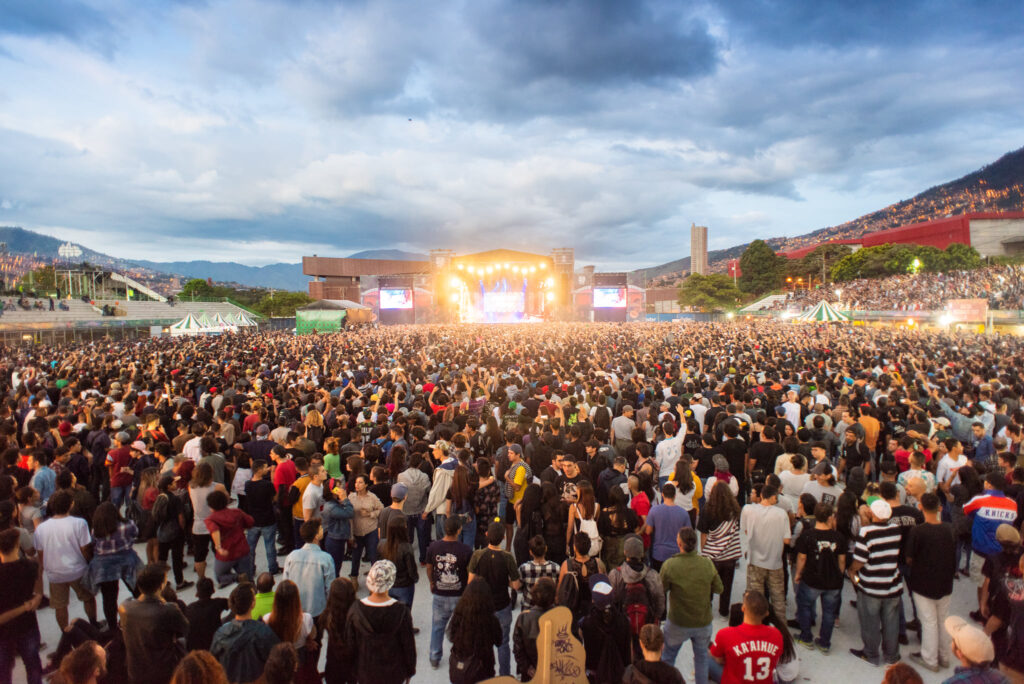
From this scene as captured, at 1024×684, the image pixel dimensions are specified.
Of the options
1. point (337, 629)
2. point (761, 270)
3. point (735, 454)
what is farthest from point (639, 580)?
point (761, 270)

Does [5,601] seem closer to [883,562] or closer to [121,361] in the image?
[883,562]

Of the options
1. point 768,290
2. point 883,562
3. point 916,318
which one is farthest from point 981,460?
point 768,290

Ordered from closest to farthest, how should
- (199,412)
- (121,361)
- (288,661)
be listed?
(288,661) < (199,412) < (121,361)

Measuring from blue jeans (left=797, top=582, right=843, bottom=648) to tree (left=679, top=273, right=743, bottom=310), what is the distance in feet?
201

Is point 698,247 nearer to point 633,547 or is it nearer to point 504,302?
point 504,302

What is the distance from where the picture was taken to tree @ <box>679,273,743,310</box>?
2449 inches

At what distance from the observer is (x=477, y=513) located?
5270mm

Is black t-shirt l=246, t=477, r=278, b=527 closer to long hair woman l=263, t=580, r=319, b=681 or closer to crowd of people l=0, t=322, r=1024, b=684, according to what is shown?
crowd of people l=0, t=322, r=1024, b=684

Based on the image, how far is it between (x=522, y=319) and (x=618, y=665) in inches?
2032

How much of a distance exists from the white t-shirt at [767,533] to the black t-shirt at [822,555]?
0.16 meters

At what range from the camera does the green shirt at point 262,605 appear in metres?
3.20

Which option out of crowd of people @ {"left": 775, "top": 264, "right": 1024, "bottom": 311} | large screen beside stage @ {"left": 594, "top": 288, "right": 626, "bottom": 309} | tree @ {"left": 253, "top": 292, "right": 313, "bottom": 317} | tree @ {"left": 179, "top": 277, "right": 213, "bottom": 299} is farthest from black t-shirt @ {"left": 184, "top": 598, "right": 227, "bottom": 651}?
tree @ {"left": 179, "top": 277, "right": 213, "bottom": 299}

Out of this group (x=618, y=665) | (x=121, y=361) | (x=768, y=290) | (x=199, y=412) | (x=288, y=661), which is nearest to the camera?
(x=288, y=661)

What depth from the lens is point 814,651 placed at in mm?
4395
